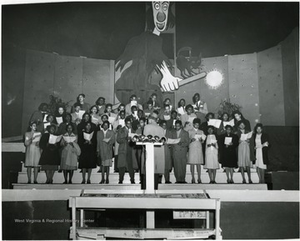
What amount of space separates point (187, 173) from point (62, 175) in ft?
7.24

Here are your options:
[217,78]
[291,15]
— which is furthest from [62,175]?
[291,15]

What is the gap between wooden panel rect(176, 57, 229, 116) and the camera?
6.32 metres

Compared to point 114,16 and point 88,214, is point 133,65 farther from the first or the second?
point 88,214

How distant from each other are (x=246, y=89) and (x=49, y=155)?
3764mm

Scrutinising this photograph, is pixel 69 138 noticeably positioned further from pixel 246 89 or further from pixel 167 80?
pixel 246 89

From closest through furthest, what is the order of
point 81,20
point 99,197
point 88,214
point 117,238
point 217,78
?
1. point 99,197
2. point 117,238
3. point 88,214
4. point 81,20
5. point 217,78

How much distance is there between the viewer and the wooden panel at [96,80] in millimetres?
6375

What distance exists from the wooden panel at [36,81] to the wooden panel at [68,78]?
0.35 ft

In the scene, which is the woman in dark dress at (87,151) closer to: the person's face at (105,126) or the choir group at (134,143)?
the choir group at (134,143)

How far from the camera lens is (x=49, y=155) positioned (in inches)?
235

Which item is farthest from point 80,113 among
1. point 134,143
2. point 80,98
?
point 134,143

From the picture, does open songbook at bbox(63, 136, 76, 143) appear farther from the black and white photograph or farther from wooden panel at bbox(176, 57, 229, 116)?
wooden panel at bbox(176, 57, 229, 116)

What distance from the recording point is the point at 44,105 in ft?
19.8

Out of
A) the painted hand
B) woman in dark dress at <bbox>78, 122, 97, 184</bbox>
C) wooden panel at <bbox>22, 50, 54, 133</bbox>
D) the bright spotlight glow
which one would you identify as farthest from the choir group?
the bright spotlight glow
